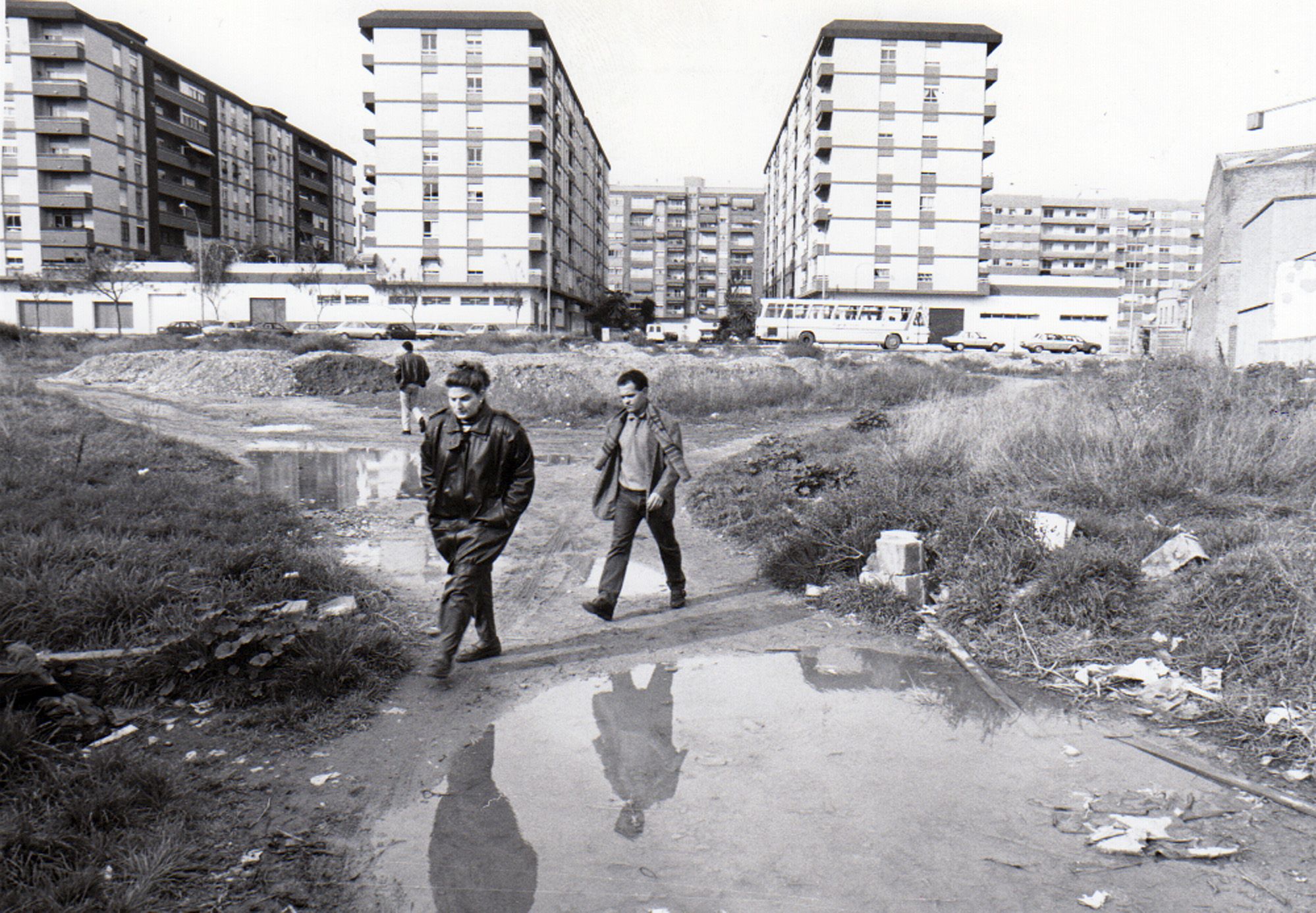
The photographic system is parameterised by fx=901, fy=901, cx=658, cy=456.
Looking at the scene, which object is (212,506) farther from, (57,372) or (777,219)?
(777,219)

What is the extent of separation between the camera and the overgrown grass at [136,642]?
3.10 m

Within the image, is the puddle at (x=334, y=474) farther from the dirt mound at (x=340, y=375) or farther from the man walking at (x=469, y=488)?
the dirt mound at (x=340, y=375)

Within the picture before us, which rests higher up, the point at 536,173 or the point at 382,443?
the point at 536,173

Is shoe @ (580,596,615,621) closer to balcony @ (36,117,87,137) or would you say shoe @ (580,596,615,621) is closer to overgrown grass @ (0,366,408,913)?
overgrown grass @ (0,366,408,913)

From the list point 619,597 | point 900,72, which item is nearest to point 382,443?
point 619,597

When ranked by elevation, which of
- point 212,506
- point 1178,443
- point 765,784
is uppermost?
point 1178,443

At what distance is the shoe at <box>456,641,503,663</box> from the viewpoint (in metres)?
5.36

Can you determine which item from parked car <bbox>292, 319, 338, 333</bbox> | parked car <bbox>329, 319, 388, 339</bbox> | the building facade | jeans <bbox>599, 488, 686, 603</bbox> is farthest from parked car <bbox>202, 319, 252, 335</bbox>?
jeans <bbox>599, 488, 686, 603</bbox>

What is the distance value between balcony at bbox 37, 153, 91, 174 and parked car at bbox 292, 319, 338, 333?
1825 cm

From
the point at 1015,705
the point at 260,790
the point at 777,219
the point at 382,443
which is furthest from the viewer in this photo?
the point at 777,219

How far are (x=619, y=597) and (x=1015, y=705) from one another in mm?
2971

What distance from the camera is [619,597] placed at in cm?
679

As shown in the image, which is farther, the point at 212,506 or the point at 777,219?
the point at 777,219

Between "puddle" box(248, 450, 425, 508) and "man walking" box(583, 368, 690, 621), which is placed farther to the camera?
"puddle" box(248, 450, 425, 508)
